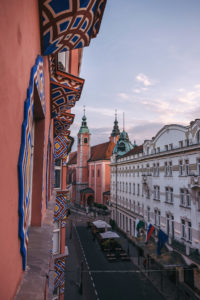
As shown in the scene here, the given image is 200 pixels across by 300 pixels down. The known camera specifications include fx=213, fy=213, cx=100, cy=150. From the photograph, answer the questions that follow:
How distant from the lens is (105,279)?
19219 mm

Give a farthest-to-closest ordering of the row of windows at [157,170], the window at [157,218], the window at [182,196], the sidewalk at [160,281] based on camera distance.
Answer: the window at [157,218]
the window at [182,196]
the row of windows at [157,170]
the sidewalk at [160,281]

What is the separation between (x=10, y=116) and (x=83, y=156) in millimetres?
62139

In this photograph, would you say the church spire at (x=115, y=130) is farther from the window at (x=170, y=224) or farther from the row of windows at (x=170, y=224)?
the window at (x=170, y=224)

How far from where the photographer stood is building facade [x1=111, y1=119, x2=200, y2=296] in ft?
55.5

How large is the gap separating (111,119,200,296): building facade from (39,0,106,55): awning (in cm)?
1632

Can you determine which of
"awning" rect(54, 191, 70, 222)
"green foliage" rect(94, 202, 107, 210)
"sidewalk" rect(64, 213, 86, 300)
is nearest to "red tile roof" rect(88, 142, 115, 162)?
"green foliage" rect(94, 202, 107, 210)

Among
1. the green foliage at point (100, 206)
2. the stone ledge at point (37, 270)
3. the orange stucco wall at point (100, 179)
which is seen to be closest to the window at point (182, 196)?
the stone ledge at point (37, 270)

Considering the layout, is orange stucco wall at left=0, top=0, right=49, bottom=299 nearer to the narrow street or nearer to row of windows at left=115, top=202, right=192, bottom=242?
the narrow street

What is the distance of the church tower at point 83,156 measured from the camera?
61.9 m

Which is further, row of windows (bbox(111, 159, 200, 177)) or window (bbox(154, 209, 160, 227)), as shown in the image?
window (bbox(154, 209, 160, 227))

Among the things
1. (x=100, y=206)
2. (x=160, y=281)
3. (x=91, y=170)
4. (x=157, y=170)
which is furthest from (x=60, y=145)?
(x=91, y=170)

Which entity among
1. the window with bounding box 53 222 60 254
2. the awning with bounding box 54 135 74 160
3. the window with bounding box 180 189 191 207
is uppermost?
the awning with bounding box 54 135 74 160

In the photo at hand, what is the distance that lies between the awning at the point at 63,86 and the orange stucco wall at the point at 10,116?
2485 mm

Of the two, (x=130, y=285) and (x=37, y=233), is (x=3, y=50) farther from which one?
(x=130, y=285)
